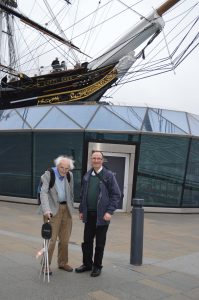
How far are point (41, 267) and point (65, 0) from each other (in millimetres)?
34170

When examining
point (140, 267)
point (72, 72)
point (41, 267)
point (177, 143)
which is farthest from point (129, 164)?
point (72, 72)

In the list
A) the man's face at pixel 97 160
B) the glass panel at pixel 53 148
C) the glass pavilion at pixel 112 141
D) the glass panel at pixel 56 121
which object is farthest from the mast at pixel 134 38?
the man's face at pixel 97 160

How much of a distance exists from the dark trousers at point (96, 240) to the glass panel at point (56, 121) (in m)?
8.24

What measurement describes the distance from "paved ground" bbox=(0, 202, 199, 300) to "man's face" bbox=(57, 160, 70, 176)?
1.33 meters

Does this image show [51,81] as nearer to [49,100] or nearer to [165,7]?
[49,100]

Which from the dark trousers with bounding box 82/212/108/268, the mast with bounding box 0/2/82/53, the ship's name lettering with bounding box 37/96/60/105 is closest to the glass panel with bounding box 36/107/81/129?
the dark trousers with bounding box 82/212/108/268

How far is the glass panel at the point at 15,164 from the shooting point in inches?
576

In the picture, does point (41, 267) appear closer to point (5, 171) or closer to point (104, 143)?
point (104, 143)

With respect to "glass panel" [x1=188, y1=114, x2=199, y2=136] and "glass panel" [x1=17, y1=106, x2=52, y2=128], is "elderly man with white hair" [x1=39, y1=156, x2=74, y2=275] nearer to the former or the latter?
"glass panel" [x1=17, y1=106, x2=52, y2=128]

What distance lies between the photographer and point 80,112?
14.9 metres

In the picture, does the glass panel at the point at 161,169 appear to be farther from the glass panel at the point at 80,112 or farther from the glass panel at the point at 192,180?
the glass panel at the point at 80,112

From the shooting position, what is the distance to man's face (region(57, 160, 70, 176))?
5773 millimetres

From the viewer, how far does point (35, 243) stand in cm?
756

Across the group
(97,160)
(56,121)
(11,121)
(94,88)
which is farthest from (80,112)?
(94,88)
